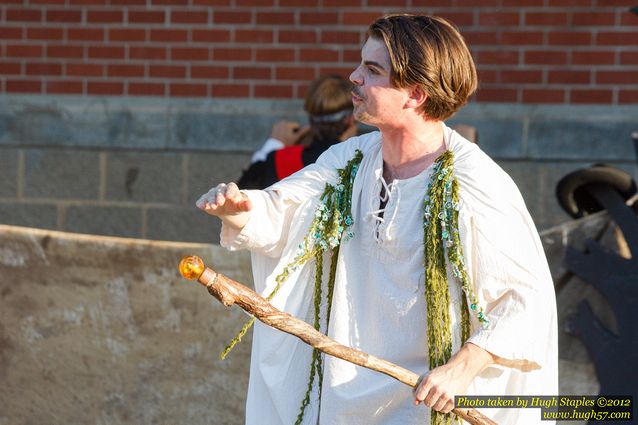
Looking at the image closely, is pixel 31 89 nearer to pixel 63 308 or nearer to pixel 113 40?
pixel 113 40

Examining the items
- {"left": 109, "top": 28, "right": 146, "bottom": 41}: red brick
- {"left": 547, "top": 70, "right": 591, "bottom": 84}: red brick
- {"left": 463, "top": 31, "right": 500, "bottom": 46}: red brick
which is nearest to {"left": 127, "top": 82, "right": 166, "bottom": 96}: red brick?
{"left": 109, "top": 28, "right": 146, "bottom": 41}: red brick

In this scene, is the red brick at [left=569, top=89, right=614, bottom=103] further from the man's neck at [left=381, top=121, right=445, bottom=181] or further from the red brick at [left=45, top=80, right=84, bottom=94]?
the man's neck at [left=381, top=121, right=445, bottom=181]

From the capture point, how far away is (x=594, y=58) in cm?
621

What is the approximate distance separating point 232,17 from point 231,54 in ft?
0.69

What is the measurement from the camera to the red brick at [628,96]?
6.18 metres

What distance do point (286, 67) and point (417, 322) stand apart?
3.71 meters

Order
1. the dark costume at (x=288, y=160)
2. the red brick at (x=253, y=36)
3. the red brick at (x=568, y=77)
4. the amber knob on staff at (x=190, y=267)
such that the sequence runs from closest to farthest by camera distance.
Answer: the amber knob on staff at (x=190, y=267), the dark costume at (x=288, y=160), the red brick at (x=568, y=77), the red brick at (x=253, y=36)

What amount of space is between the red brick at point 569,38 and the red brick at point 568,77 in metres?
0.15

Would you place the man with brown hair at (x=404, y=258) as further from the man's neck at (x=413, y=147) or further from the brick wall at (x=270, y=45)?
the brick wall at (x=270, y=45)

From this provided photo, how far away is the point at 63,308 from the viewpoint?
4688mm

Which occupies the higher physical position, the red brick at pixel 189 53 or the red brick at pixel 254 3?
the red brick at pixel 254 3

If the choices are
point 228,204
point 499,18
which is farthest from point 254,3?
point 228,204

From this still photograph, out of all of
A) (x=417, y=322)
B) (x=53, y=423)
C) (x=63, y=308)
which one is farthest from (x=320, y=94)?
(x=417, y=322)

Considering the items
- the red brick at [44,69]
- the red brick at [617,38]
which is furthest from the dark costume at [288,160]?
the red brick at [44,69]
